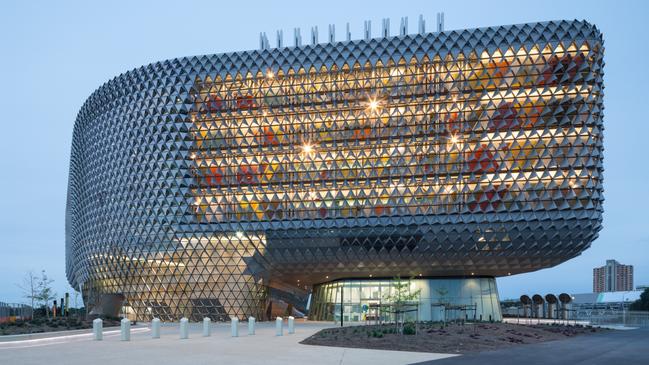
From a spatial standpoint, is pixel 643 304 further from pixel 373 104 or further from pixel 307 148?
pixel 307 148

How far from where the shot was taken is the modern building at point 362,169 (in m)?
62.5

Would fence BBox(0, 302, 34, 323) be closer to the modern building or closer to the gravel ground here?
the modern building

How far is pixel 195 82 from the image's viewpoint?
70.6 meters

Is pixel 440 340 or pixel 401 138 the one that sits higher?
pixel 401 138

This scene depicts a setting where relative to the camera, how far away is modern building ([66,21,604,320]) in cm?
6253

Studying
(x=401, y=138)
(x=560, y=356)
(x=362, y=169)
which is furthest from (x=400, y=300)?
(x=401, y=138)

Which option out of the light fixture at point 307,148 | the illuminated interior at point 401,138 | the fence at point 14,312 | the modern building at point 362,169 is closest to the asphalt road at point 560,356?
the modern building at point 362,169

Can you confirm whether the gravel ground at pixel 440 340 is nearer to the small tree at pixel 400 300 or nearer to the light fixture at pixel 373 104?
the small tree at pixel 400 300

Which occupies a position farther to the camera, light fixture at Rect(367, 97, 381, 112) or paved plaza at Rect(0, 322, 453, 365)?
light fixture at Rect(367, 97, 381, 112)

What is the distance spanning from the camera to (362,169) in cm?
6612

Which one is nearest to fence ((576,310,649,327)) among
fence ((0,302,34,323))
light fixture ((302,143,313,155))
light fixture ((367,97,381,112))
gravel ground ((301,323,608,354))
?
light fixture ((367,97,381,112))

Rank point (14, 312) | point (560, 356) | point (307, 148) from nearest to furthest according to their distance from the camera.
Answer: point (560, 356)
point (14, 312)
point (307, 148)

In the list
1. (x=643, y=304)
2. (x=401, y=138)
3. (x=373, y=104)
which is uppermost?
(x=373, y=104)

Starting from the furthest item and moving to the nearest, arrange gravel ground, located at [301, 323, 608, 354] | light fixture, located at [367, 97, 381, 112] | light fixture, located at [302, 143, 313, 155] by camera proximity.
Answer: light fixture, located at [302, 143, 313, 155], light fixture, located at [367, 97, 381, 112], gravel ground, located at [301, 323, 608, 354]
